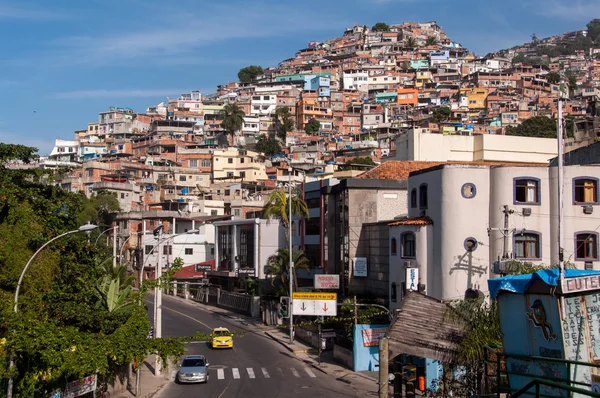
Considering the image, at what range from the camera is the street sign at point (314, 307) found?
47844 mm

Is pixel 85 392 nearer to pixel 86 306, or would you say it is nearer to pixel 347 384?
pixel 86 306

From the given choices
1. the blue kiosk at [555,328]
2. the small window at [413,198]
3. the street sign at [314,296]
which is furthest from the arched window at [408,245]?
the blue kiosk at [555,328]

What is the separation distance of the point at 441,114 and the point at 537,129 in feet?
123

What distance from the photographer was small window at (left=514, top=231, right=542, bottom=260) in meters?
44.9

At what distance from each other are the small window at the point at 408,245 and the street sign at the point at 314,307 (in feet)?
19.2

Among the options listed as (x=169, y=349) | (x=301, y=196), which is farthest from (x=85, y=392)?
(x=301, y=196)

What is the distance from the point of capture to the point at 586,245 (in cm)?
4484

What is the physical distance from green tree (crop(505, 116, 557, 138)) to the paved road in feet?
317

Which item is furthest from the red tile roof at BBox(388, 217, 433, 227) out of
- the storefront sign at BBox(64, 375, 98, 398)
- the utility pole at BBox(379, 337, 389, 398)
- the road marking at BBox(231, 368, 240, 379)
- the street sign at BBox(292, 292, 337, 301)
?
the utility pole at BBox(379, 337, 389, 398)

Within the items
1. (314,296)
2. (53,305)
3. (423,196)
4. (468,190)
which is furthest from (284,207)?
(53,305)

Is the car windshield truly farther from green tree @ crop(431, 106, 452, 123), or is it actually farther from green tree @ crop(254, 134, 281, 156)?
green tree @ crop(431, 106, 452, 123)

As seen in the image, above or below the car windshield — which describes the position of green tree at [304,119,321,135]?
above

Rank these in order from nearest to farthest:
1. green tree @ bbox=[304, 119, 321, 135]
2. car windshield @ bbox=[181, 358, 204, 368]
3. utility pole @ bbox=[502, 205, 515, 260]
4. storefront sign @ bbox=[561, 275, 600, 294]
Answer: storefront sign @ bbox=[561, 275, 600, 294] → utility pole @ bbox=[502, 205, 515, 260] → car windshield @ bbox=[181, 358, 204, 368] → green tree @ bbox=[304, 119, 321, 135]

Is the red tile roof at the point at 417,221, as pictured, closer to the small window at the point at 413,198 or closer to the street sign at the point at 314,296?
the small window at the point at 413,198
